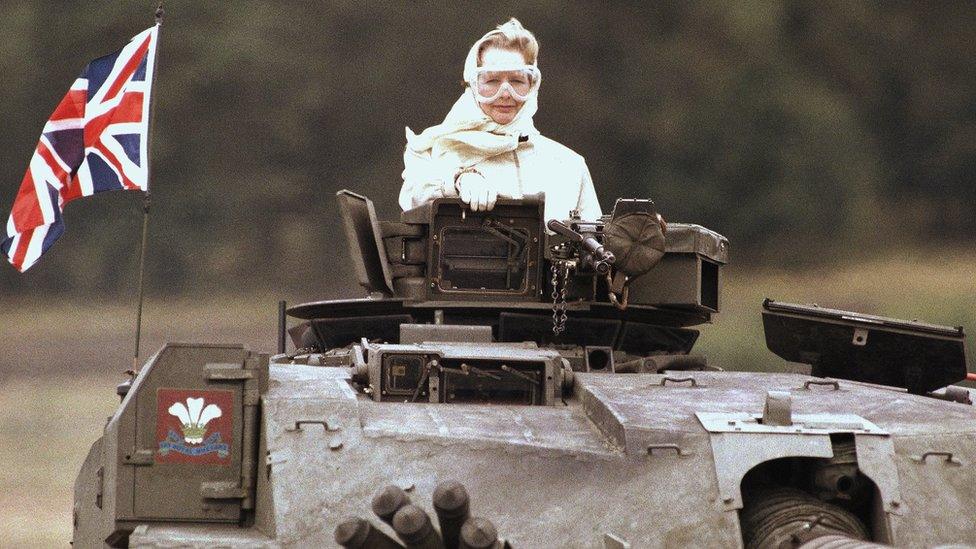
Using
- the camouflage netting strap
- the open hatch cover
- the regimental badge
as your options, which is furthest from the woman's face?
the regimental badge

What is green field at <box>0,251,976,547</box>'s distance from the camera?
22250 mm

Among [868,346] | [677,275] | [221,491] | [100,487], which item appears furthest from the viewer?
[677,275]

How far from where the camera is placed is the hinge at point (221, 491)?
11.5 meters

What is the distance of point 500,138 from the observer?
1647cm

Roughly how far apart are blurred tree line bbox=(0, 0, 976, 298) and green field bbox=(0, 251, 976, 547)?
0.97 feet

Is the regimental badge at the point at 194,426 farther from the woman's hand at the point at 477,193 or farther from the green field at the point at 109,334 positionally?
the green field at the point at 109,334

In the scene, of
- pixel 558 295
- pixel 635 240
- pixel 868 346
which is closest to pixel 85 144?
pixel 558 295

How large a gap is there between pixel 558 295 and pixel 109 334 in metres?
9.51

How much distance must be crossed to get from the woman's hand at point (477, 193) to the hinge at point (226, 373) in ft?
11.4

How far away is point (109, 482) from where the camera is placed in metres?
11.7

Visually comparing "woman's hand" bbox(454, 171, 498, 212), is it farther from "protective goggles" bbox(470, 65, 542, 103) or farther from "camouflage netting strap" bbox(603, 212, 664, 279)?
"protective goggles" bbox(470, 65, 542, 103)

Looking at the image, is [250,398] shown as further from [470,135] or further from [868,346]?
[470,135]

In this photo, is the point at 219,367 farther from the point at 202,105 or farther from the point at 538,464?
the point at 202,105

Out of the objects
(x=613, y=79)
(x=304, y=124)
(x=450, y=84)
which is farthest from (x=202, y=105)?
(x=613, y=79)
